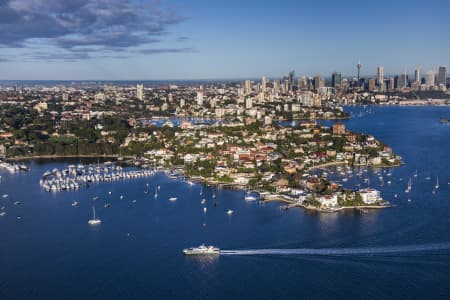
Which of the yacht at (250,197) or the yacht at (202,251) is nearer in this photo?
the yacht at (202,251)

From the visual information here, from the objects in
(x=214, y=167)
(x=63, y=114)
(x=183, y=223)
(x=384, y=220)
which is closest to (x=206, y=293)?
(x=183, y=223)

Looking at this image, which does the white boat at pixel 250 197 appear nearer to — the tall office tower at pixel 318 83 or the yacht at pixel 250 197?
the yacht at pixel 250 197

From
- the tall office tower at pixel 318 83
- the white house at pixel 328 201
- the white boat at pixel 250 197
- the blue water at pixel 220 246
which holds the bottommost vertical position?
the blue water at pixel 220 246

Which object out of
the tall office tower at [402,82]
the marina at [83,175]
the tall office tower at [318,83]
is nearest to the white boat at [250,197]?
the marina at [83,175]

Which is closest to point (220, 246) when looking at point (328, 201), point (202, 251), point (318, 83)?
point (202, 251)

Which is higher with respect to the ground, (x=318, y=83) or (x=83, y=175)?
(x=318, y=83)

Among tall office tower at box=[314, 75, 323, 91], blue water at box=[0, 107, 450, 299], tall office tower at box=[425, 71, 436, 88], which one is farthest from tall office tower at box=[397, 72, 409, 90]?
blue water at box=[0, 107, 450, 299]

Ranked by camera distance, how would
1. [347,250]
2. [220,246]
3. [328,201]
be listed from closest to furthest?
1. [347,250]
2. [220,246]
3. [328,201]

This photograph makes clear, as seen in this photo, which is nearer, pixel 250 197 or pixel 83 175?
pixel 250 197

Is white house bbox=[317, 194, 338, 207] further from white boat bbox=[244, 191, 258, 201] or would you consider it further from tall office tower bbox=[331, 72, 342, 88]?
tall office tower bbox=[331, 72, 342, 88]

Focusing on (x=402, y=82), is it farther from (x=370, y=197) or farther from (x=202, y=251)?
(x=202, y=251)
